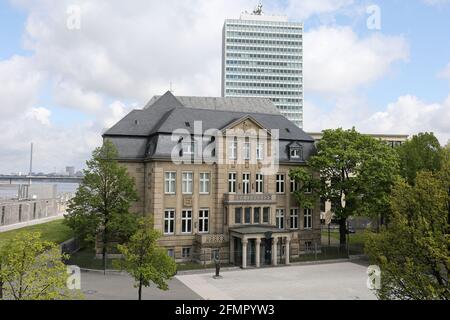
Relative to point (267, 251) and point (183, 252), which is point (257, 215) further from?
point (183, 252)

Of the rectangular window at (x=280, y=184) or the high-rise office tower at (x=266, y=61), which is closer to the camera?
the rectangular window at (x=280, y=184)

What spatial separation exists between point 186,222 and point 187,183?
3777 millimetres

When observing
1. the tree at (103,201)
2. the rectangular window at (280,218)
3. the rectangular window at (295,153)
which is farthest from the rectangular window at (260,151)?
the tree at (103,201)

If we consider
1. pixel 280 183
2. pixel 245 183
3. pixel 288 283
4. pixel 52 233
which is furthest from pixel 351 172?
pixel 52 233

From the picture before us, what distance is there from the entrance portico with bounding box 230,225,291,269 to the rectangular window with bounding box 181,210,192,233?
4.13 metres

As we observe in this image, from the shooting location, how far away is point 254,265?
1499 inches

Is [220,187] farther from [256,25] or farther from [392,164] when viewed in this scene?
[256,25]

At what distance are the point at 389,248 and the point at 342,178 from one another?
83.0ft

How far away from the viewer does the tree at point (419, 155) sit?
44906 millimetres

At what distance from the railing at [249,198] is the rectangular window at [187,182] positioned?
3631 mm
